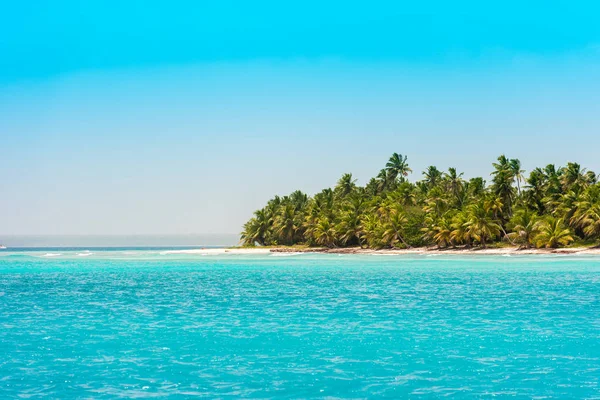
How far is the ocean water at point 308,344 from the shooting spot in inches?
575

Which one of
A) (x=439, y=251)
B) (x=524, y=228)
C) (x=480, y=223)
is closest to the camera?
(x=524, y=228)

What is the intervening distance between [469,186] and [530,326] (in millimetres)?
85641

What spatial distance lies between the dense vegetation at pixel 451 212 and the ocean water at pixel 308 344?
53678 millimetres

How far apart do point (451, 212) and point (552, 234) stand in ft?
62.6

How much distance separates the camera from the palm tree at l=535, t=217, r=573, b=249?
85125 millimetres

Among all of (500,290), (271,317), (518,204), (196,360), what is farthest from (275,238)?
(196,360)

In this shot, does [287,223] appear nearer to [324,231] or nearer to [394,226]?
[324,231]

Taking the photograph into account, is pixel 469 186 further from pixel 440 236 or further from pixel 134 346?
pixel 134 346

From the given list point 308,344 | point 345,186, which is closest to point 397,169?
point 345,186

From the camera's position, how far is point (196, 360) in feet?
58.4

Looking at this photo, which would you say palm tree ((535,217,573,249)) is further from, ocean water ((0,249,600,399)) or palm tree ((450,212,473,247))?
ocean water ((0,249,600,399))

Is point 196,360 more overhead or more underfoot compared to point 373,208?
more underfoot

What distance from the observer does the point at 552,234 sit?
85.4m

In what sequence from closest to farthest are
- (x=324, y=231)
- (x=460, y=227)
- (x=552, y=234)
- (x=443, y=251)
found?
(x=552, y=234)
(x=460, y=227)
(x=443, y=251)
(x=324, y=231)
